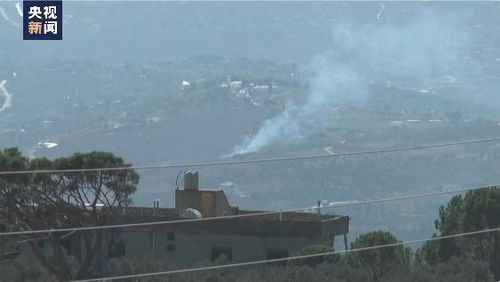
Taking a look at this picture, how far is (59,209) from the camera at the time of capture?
31578 mm

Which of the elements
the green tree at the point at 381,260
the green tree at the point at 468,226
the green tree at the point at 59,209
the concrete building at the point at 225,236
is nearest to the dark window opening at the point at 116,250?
the green tree at the point at 59,209

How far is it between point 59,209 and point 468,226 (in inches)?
514

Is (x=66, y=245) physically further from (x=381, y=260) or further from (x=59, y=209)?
(x=381, y=260)

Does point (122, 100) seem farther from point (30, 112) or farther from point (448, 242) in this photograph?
point (448, 242)

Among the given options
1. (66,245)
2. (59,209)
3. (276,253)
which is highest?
(59,209)

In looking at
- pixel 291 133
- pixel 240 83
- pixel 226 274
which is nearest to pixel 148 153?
pixel 291 133

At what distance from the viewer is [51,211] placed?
30.9 meters

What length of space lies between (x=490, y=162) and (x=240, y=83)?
64.8 metres

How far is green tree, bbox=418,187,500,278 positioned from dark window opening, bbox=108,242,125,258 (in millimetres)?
8435

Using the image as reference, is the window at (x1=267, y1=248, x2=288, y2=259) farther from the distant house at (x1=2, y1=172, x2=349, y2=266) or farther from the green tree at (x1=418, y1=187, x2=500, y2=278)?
the green tree at (x1=418, y1=187, x2=500, y2=278)

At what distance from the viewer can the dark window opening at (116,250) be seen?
115 ft

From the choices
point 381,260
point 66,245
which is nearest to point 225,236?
point 381,260

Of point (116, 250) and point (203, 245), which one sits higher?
point (203, 245)

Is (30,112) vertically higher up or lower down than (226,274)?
higher up
